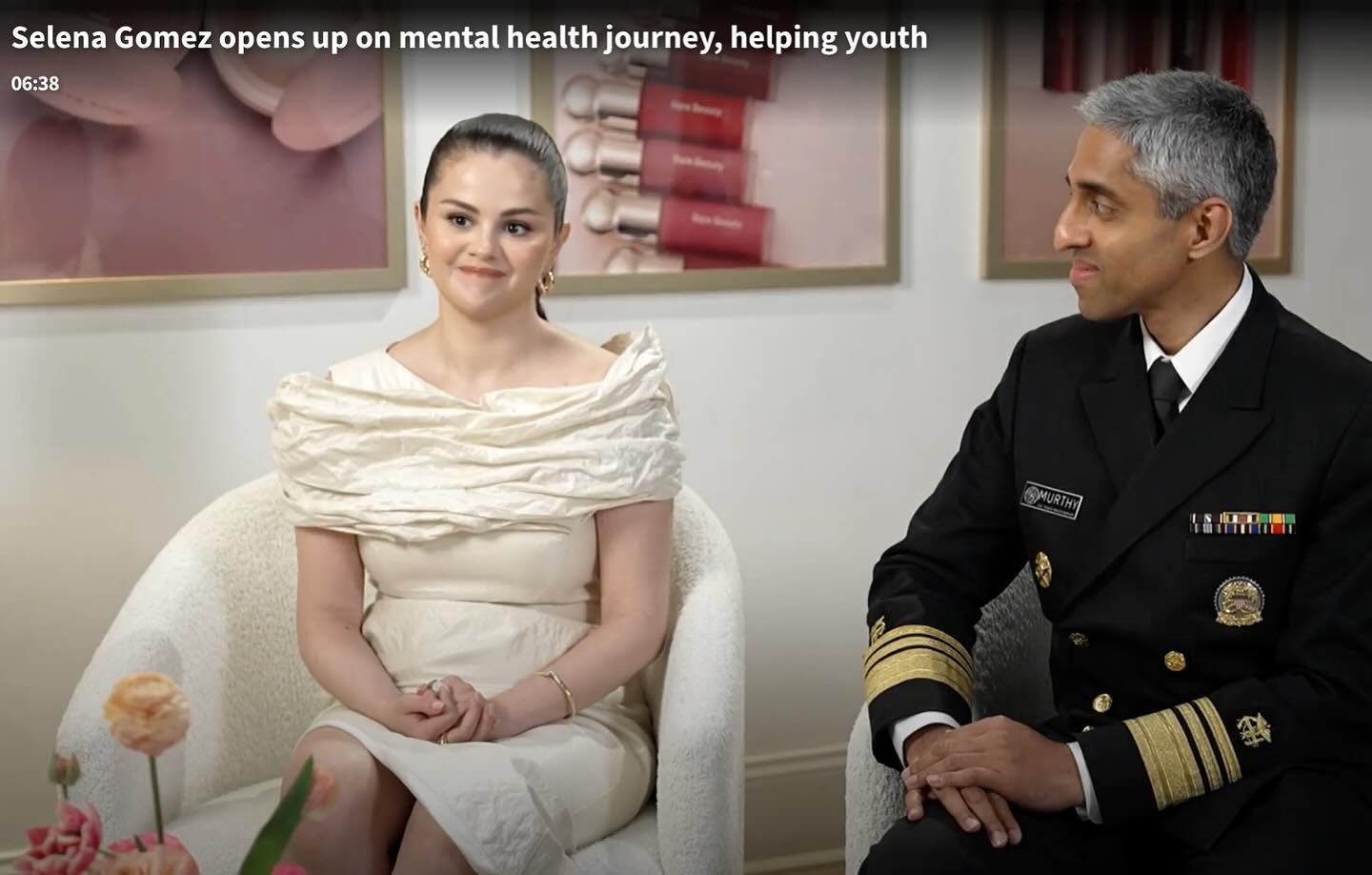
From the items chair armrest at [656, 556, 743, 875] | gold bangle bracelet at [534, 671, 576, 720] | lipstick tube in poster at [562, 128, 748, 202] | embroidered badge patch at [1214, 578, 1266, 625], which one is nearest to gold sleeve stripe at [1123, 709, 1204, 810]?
embroidered badge patch at [1214, 578, 1266, 625]

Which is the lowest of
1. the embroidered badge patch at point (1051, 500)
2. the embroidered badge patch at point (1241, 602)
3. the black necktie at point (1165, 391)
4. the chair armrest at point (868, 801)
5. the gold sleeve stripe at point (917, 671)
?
the chair armrest at point (868, 801)

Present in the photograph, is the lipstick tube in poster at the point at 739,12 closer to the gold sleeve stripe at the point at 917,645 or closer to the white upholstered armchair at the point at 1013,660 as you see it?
the white upholstered armchair at the point at 1013,660

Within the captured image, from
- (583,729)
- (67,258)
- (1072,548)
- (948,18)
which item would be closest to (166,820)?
(583,729)

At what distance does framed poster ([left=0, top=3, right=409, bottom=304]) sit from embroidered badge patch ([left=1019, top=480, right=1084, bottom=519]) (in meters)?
1.23

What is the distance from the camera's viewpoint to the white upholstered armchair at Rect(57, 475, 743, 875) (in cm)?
196

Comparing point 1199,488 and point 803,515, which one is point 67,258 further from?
point 1199,488

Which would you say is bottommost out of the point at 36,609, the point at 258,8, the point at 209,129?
the point at 36,609

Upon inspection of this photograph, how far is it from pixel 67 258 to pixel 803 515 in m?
1.43

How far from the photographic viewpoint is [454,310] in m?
2.23

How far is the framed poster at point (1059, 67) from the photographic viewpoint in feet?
10.1

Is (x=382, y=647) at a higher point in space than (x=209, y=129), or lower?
lower

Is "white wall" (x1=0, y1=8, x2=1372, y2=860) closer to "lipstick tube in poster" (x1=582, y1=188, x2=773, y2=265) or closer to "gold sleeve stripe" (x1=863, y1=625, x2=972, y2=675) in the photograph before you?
"lipstick tube in poster" (x1=582, y1=188, x2=773, y2=265)
